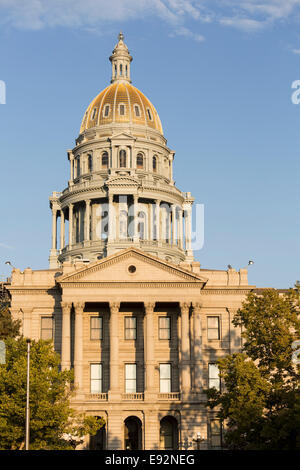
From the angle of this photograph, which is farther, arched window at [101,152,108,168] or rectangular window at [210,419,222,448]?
arched window at [101,152,108,168]

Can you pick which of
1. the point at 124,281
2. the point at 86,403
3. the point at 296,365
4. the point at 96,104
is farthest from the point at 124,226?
the point at 296,365

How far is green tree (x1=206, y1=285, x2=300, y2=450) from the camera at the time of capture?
5244cm

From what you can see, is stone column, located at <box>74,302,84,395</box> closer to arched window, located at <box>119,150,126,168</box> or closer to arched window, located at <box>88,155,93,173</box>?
arched window, located at <box>119,150,126,168</box>

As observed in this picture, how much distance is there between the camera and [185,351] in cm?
7619

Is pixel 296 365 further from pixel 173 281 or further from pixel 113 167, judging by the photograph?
pixel 113 167

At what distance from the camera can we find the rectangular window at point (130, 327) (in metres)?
79.1

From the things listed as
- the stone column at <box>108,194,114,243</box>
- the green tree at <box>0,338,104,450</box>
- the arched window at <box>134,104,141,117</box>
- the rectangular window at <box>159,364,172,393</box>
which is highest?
the arched window at <box>134,104,141,117</box>

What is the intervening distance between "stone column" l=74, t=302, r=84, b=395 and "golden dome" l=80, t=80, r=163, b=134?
3903 cm

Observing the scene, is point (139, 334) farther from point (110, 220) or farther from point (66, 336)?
point (110, 220)

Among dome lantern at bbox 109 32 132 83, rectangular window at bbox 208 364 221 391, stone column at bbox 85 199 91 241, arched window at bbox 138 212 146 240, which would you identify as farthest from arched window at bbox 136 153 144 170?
rectangular window at bbox 208 364 221 391

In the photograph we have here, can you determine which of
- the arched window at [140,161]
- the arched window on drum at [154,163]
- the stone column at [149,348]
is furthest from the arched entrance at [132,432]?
the arched window on drum at [154,163]

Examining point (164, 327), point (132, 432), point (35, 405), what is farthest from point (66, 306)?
point (35, 405)

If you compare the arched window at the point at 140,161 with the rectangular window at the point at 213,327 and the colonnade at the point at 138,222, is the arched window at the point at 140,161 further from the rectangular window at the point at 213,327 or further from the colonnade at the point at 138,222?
the rectangular window at the point at 213,327

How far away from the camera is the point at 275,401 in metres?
57.6
